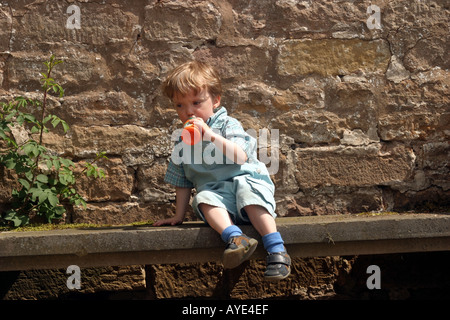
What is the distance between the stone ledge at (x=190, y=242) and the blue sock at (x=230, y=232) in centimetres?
11

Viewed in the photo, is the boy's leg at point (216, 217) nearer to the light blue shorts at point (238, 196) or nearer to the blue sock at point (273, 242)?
the light blue shorts at point (238, 196)

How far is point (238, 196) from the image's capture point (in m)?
2.41

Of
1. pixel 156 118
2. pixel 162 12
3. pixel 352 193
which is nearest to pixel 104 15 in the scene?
pixel 162 12

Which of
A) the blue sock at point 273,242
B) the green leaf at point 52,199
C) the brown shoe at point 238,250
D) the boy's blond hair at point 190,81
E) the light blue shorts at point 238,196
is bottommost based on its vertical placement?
the brown shoe at point 238,250

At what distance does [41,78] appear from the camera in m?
3.02

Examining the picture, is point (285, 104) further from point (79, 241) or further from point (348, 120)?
point (79, 241)

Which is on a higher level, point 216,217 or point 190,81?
point 190,81

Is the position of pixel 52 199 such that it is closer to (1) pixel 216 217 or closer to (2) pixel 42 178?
(2) pixel 42 178

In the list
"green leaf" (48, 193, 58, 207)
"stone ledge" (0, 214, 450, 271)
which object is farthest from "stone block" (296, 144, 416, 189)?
"green leaf" (48, 193, 58, 207)

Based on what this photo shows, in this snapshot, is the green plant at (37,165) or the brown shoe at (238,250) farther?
the green plant at (37,165)

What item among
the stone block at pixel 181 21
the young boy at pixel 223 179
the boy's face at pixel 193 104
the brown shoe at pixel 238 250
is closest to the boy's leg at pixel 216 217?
the young boy at pixel 223 179

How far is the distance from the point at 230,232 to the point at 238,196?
8.0 inches

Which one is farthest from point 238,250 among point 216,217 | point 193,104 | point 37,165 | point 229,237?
point 37,165

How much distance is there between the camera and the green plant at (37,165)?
9.25 ft
